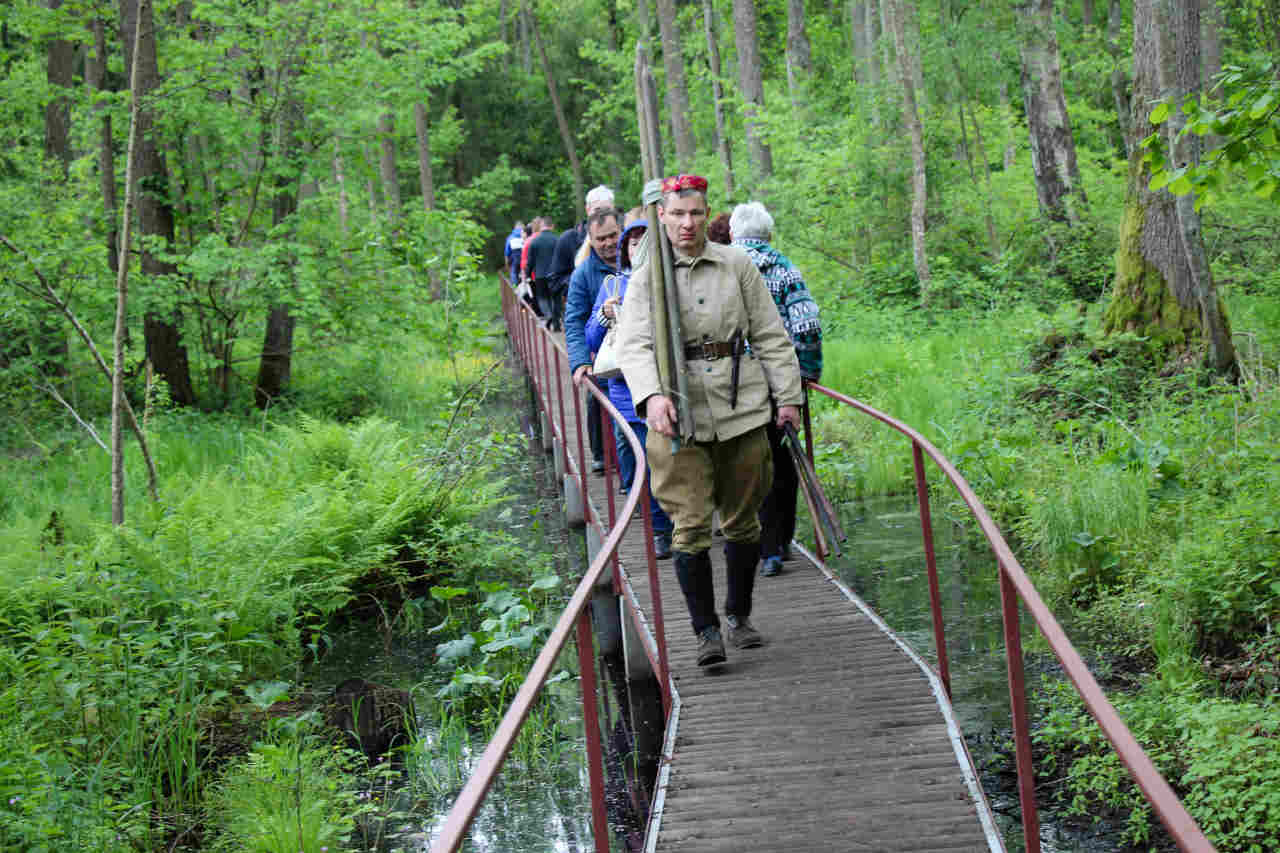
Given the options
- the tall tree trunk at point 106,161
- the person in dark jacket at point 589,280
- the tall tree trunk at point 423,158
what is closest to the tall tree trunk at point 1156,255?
the person in dark jacket at point 589,280

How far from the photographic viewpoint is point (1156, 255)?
9.43m

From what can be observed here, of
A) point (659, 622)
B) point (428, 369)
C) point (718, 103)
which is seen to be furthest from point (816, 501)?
point (718, 103)

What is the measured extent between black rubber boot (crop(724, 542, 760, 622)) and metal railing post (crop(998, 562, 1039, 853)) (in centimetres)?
193

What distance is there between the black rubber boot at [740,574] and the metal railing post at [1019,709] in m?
1.93

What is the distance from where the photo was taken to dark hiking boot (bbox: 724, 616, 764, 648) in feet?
17.0

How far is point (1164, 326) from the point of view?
30.5 feet

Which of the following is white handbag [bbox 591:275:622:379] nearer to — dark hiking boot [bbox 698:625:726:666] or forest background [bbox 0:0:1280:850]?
forest background [bbox 0:0:1280:850]

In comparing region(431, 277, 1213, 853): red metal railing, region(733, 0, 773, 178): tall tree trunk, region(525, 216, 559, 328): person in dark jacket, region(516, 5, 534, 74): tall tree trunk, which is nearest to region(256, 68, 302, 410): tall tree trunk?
region(525, 216, 559, 328): person in dark jacket

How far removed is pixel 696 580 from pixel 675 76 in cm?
2014

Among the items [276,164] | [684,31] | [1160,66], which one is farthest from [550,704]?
[684,31]

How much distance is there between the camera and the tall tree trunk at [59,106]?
48.9 feet

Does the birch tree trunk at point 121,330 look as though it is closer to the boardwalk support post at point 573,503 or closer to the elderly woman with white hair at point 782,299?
the boardwalk support post at point 573,503

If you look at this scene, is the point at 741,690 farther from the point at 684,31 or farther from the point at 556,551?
the point at 684,31

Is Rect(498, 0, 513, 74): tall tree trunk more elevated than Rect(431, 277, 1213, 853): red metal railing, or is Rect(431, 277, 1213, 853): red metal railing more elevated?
Rect(498, 0, 513, 74): tall tree trunk
